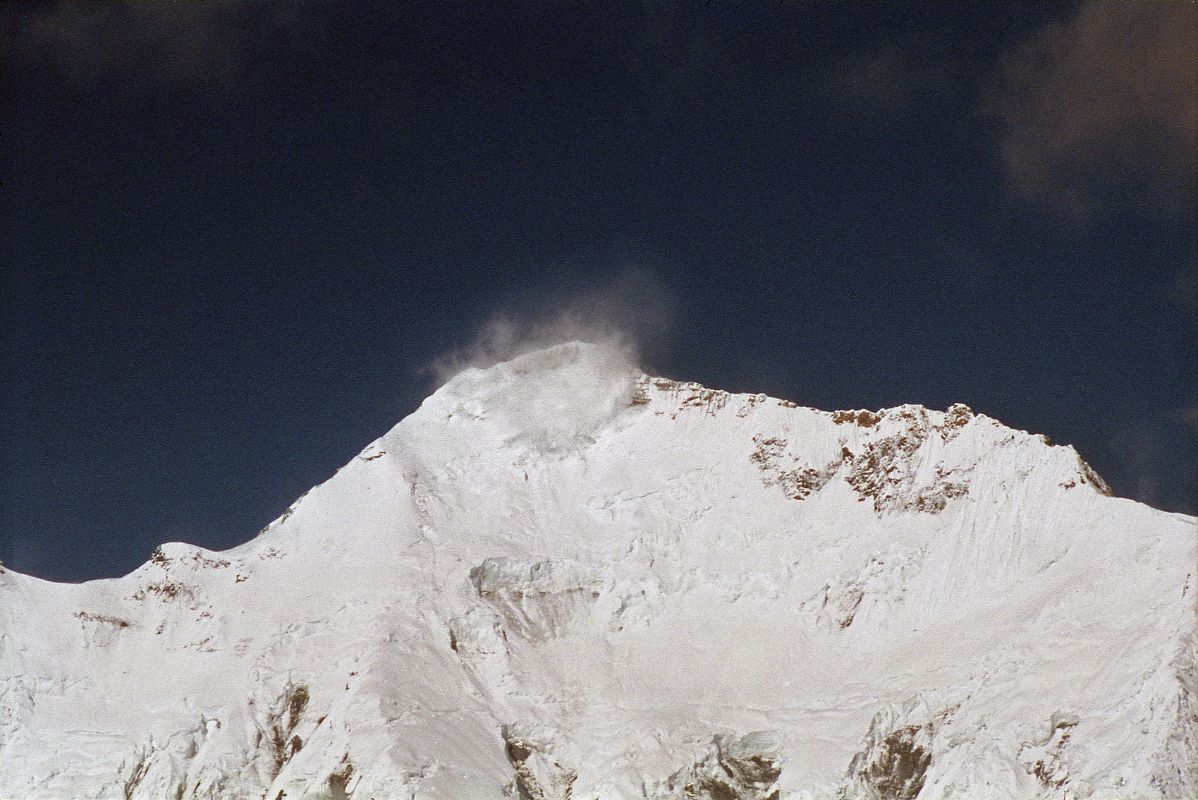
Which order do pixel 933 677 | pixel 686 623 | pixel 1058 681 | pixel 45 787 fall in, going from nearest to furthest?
pixel 1058 681 < pixel 933 677 < pixel 45 787 < pixel 686 623

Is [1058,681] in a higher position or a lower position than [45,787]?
lower

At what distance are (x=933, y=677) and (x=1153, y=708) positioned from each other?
89.6ft

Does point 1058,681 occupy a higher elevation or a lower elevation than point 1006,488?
lower

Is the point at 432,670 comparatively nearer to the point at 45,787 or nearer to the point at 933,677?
the point at 45,787

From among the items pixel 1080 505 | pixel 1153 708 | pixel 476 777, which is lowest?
pixel 1153 708

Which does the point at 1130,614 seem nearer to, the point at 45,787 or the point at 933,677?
the point at 933,677

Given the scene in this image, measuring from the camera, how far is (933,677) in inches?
6693

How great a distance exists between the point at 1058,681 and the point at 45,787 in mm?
120323

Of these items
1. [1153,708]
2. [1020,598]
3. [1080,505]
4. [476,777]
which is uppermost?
[1080,505]

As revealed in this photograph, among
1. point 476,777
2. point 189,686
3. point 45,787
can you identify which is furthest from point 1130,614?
point 45,787

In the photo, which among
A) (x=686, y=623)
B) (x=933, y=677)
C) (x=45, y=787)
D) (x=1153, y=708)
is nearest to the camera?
(x=1153, y=708)

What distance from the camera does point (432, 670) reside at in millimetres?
190750

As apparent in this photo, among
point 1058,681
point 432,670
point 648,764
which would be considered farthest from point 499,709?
point 1058,681

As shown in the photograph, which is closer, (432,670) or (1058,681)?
(1058,681)
